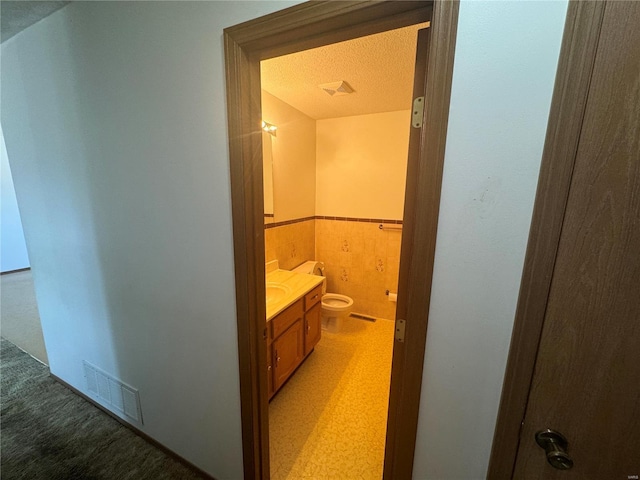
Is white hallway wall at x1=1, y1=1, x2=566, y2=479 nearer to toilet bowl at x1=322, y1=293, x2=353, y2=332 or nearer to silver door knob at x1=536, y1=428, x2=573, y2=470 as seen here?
silver door knob at x1=536, y1=428, x2=573, y2=470

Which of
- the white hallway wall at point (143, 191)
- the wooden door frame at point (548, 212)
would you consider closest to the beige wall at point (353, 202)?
the white hallway wall at point (143, 191)

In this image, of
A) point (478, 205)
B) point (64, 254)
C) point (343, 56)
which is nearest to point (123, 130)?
point (64, 254)

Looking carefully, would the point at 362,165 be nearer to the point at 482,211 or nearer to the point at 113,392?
the point at 482,211

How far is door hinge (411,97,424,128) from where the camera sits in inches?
28.2

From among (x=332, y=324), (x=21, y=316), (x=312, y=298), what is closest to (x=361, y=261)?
(x=332, y=324)

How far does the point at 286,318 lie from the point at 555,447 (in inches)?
57.7

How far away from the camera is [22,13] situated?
3.98 ft

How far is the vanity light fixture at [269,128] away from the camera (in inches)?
88.0

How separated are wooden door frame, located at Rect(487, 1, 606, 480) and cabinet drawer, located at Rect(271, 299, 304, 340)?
1276mm

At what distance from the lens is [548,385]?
63 centimetres

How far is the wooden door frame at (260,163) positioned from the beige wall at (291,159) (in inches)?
59.3

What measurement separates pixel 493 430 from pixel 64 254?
7.67 feet

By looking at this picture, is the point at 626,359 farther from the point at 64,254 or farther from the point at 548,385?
the point at 64,254

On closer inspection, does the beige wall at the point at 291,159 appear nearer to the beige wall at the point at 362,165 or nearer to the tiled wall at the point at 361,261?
the beige wall at the point at 362,165
